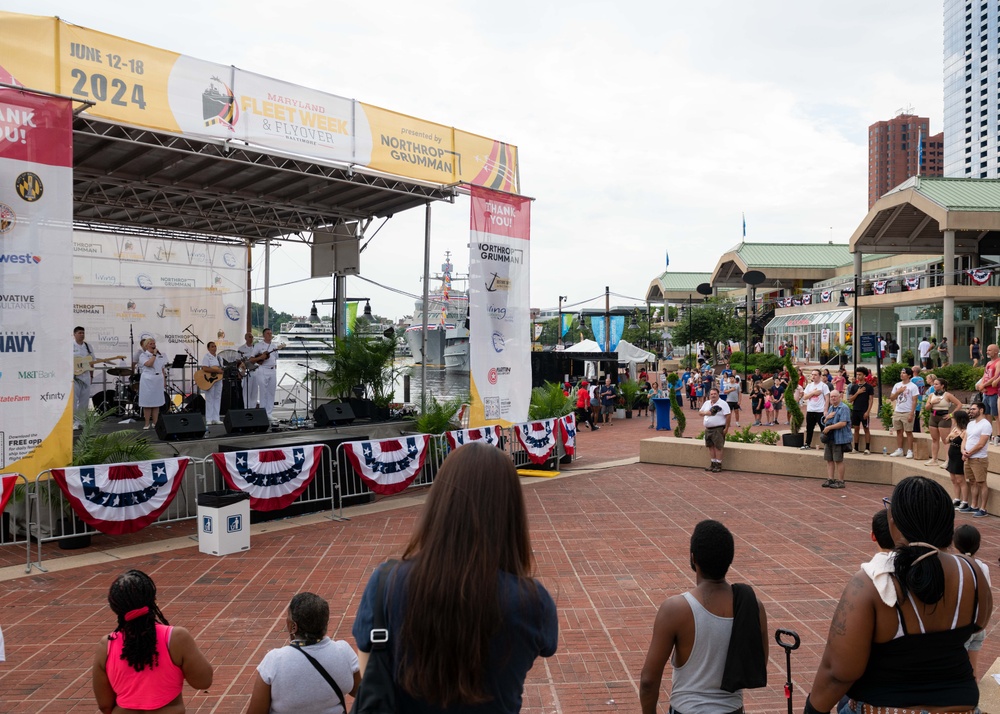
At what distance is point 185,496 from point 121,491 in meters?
1.63

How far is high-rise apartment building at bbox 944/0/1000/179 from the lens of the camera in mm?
→ 143000

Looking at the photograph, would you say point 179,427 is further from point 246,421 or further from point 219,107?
point 219,107

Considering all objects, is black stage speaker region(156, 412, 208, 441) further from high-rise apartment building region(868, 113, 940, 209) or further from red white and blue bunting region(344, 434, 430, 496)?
high-rise apartment building region(868, 113, 940, 209)

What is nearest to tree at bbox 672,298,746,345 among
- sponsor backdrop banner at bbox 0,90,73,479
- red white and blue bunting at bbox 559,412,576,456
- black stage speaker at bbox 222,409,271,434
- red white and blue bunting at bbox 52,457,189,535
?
red white and blue bunting at bbox 559,412,576,456

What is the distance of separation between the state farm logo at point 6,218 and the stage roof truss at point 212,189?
1946 millimetres

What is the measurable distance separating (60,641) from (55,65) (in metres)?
6.90

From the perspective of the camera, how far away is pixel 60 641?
591 centimetres

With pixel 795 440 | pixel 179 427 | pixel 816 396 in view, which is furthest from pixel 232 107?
pixel 795 440

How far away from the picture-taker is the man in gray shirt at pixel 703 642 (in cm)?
281

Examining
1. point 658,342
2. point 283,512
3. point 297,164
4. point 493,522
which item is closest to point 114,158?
point 297,164

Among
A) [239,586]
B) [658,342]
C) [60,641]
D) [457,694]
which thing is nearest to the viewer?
[457,694]

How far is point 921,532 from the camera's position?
8.27 feet

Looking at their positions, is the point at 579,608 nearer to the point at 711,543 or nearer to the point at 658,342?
the point at 711,543

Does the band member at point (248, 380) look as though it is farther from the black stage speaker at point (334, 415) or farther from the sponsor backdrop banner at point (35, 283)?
the sponsor backdrop banner at point (35, 283)
